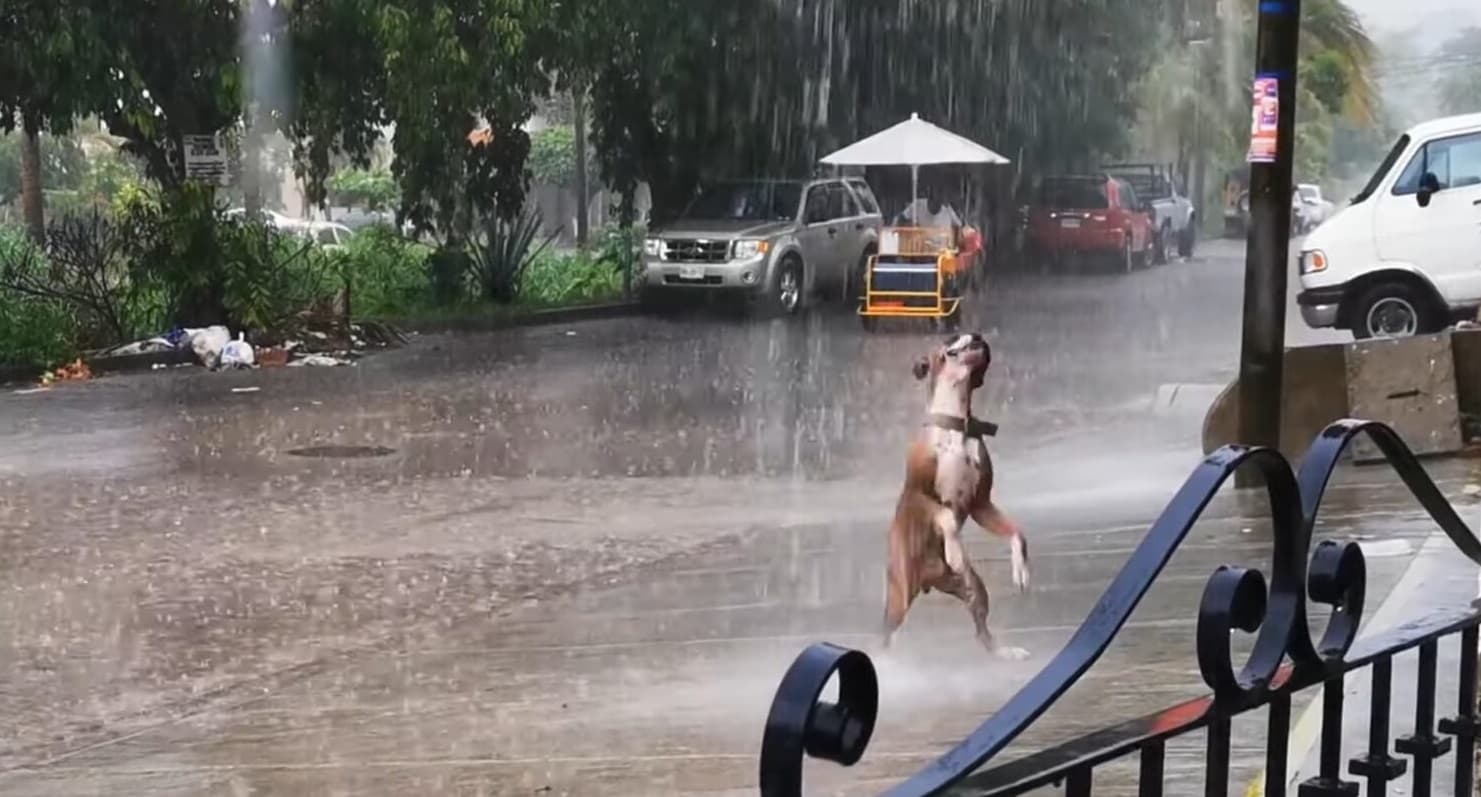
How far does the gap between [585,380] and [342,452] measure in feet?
15.9

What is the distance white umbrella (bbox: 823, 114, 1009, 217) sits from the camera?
24.0 meters

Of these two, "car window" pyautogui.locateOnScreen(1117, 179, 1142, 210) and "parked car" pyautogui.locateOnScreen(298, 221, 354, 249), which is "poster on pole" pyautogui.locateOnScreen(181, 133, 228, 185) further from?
"car window" pyautogui.locateOnScreen(1117, 179, 1142, 210)

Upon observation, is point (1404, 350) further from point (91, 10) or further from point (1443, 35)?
point (91, 10)

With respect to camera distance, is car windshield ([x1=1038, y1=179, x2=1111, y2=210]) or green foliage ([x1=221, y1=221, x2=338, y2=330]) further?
car windshield ([x1=1038, y1=179, x2=1111, y2=210])

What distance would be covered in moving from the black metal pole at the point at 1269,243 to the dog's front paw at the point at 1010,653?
224 cm

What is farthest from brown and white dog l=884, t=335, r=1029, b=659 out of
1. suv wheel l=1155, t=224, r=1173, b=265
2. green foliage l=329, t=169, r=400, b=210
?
suv wheel l=1155, t=224, r=1173, b=265

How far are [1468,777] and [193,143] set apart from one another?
18002mm

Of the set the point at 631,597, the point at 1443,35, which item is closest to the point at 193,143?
the point at 631,597

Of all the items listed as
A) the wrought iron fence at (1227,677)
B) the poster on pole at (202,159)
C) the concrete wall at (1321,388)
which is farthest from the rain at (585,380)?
the wrought iron fence at (1227,677)

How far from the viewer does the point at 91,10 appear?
18.0 meters

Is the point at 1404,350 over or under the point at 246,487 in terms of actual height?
over

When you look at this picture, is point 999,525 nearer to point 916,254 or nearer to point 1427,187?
point 1427,187

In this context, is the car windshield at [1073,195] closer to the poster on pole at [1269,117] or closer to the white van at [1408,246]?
the white van at [1408,246]

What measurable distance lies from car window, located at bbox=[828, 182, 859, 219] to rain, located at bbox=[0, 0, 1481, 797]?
109 mm
